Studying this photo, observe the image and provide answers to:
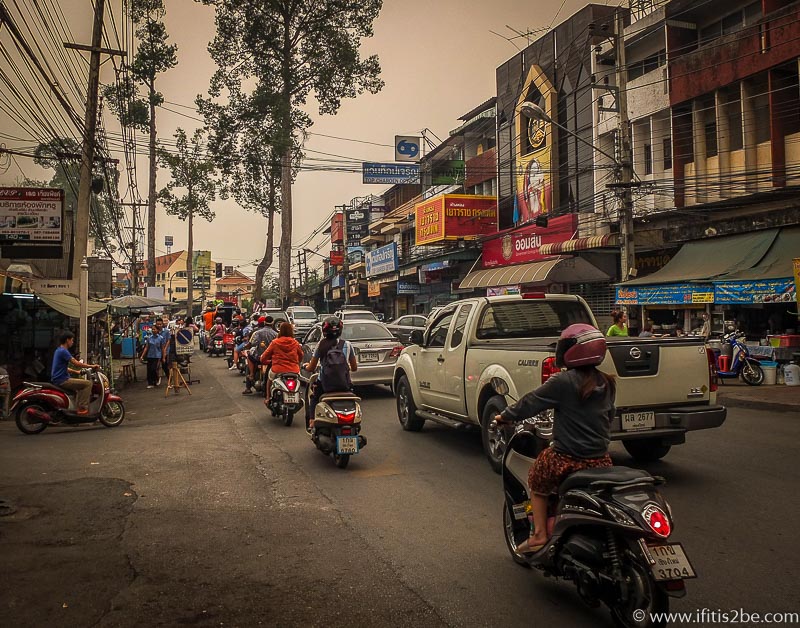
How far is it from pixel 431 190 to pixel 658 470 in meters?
36.0

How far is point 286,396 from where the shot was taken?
11.3 meters

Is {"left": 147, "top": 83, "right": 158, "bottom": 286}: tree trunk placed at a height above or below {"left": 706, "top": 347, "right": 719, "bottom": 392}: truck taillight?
above

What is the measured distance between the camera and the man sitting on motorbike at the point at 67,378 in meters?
12.0

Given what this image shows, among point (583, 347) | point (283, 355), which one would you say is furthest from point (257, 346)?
point (583, 347)

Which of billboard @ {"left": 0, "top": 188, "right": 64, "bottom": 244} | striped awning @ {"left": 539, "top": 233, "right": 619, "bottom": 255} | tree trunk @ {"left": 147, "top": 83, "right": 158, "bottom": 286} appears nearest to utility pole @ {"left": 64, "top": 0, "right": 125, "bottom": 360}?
billboard @ {"left": 0, "top": 188, "right": 64, "bottom": 244}

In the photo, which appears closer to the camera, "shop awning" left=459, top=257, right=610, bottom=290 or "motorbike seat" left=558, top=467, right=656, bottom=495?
"motorbike seat" left=558, top=467, right=656, bottom=495

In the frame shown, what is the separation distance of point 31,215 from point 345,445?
26.1 ft

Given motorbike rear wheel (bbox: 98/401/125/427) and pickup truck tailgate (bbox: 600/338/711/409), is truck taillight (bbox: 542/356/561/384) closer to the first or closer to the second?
pickup truck tailgate (bbox: 600/338/711/409)

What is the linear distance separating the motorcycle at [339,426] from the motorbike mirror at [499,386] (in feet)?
5.53

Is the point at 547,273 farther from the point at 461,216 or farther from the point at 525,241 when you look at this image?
the point at 461,216

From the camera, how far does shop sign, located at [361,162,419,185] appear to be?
1259 inches

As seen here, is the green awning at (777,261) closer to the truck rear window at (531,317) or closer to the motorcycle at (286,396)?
the truck rear window at (531,317)

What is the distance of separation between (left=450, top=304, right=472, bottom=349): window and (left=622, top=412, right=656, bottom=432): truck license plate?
2631 millimetres

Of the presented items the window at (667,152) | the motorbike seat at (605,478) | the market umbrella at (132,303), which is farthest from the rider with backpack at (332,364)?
the window at (667,152)
